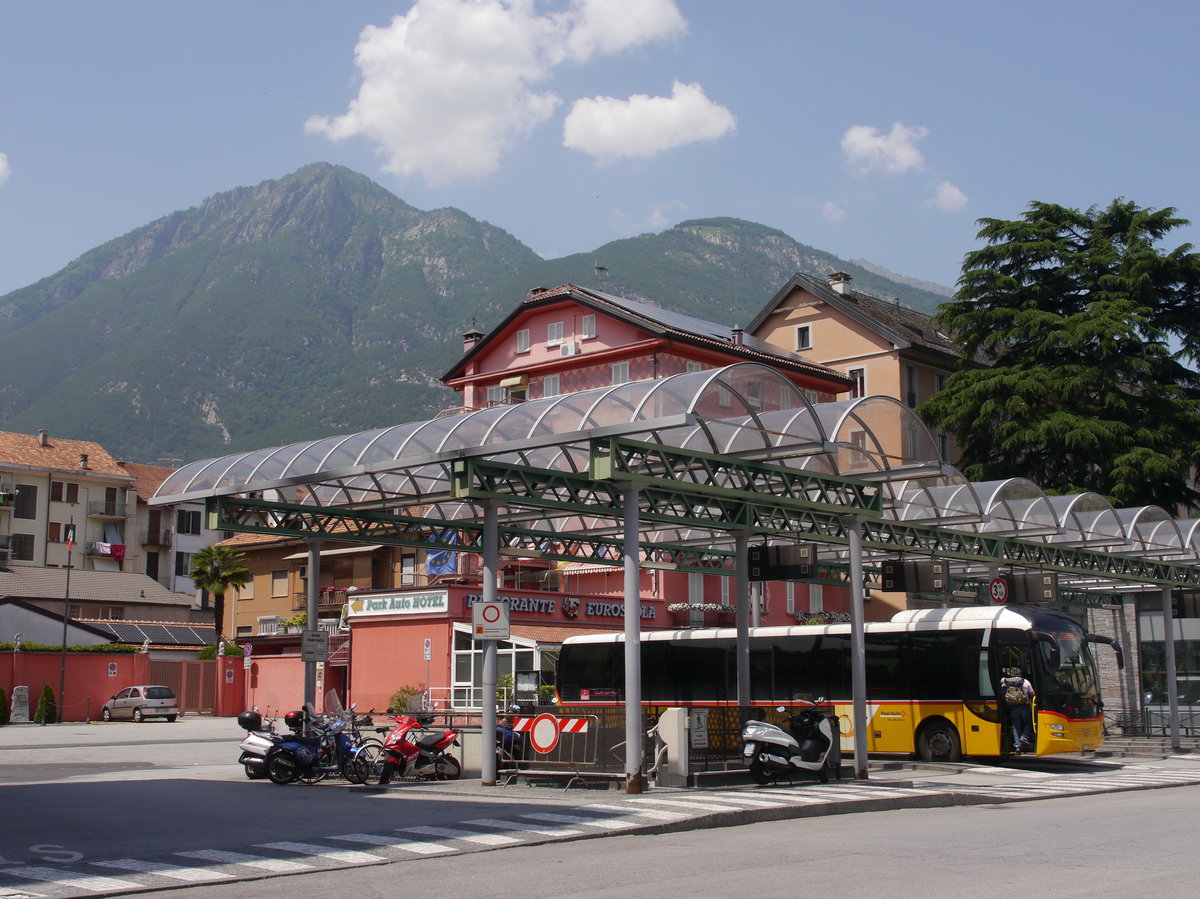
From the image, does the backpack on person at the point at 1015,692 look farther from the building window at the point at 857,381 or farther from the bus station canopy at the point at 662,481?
the building window at the point at 857,381

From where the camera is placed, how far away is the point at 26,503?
3081 inches

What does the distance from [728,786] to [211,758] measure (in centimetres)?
1273

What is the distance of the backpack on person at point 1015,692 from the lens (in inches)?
950

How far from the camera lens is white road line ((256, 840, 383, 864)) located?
11.7 metres

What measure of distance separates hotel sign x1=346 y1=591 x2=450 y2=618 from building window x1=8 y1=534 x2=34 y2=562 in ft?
138

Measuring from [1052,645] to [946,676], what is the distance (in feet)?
6.69

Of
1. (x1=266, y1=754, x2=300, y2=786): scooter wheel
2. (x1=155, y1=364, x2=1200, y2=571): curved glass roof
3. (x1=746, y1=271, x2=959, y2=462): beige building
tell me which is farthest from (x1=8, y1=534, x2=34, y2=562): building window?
(x1=266, y1=754, x2=300, y2=786): scooter wheel

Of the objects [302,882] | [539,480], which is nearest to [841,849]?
[302,882]

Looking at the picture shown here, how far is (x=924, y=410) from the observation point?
1869 inches

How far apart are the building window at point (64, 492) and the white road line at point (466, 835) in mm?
72793

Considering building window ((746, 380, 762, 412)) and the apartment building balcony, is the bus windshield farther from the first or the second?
the apartment building balcony

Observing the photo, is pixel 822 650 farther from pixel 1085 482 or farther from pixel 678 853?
pixel 1085 482

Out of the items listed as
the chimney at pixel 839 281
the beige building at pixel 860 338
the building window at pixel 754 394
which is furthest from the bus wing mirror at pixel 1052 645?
the chimney at pixel 839 281

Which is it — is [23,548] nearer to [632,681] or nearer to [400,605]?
→ [400,605]
